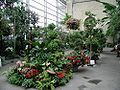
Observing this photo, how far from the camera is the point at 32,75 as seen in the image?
20.3ft

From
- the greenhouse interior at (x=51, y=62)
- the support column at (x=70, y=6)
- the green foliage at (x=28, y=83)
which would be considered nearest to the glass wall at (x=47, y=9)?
the support column at (x=70, y=6)

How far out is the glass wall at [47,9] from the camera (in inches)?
739

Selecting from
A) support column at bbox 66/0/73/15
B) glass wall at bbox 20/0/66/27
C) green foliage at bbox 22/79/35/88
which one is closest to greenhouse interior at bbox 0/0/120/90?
green foliage at bbox 22/79/35/88

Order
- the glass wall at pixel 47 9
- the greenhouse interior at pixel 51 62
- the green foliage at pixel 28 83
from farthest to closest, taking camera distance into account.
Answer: the glass wall at pixel 47 9
the greenhouse interior at pixel 51 62
the green foliage at pixel 28 83

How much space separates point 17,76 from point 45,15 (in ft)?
51.9

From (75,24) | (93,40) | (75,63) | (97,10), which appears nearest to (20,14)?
(75,24)

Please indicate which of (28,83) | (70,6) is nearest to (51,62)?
(28,83)

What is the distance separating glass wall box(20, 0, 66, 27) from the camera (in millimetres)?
18766

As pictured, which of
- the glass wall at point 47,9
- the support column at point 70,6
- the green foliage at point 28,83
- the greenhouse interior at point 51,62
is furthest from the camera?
the support column at point 70,6

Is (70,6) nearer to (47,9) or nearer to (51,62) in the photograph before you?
(47,9)

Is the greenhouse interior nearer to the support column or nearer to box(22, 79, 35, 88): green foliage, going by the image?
box(22, 79, 35, 88): green foliage

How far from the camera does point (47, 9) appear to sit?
2217 centimetres

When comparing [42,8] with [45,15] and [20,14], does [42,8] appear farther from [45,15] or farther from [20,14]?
[20,14]

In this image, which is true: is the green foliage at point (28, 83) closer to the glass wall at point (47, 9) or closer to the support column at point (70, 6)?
the glass wall at point (47, 9)
